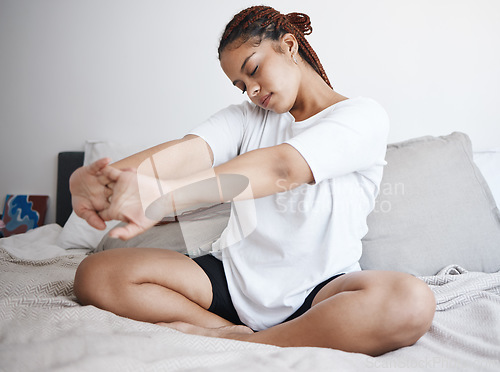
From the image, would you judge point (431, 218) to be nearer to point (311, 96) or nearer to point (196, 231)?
point (311, 96)

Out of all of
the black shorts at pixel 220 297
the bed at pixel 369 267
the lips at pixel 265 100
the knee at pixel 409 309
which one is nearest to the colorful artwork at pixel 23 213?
the bed at pixel 369 267

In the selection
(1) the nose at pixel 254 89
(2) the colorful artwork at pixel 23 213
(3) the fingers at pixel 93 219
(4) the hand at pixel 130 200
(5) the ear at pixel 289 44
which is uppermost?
(5) the ear at pixel 289 44

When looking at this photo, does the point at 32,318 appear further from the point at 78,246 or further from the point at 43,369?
the point at 78,246

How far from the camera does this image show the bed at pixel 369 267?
668 millimetres

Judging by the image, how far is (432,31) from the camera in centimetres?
187

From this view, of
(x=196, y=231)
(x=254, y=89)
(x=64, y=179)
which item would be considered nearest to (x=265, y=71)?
(x=254, y=89)

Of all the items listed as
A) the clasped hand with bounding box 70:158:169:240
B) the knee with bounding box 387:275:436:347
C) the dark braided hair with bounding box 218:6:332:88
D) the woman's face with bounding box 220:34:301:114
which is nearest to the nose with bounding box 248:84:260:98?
the woman's face with bounding box 220:34:301:114

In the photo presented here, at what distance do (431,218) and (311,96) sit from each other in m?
0.55

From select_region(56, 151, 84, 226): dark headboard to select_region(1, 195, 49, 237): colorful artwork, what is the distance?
0.13m

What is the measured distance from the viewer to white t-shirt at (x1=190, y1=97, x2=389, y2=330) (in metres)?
0.94

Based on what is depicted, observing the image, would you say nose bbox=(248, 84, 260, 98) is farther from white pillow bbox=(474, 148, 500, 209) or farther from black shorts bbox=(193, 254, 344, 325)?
white pillow bbox=(474, 148, 500, 209)

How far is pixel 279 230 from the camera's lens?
1.02 meters

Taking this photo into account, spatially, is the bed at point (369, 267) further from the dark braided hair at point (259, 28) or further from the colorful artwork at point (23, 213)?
the dark braided hair at point (259, 28)

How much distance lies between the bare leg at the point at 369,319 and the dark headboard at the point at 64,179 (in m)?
1.59
